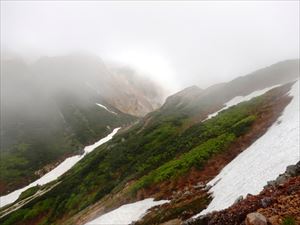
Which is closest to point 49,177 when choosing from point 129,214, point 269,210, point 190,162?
point 190,162

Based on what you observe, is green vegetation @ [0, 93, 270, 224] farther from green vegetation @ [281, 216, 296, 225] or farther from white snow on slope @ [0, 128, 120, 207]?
white snow on slope @ [0, 128, 120, 207]

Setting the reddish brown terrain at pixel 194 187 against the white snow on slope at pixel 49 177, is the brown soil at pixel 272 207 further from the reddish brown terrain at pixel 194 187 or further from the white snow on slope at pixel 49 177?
the white snow on slope at pixel 49 177

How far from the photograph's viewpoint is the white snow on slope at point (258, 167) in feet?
97.0

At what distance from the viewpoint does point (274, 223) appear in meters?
15.4

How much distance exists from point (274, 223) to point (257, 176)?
16.8 m

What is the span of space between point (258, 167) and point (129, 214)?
15253 millimetres

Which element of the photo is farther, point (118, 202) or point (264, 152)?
point (118, 202)

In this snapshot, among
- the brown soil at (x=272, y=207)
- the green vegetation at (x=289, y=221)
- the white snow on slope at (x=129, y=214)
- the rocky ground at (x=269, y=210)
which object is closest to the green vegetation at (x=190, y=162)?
the white snow on slope at (x=129, y=214)

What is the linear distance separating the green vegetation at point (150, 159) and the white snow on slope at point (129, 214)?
630cm

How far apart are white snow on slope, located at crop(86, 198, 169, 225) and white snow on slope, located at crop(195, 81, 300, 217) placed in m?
8.77

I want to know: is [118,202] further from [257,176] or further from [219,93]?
[219,93]

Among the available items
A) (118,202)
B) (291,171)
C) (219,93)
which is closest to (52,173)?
(219,93)

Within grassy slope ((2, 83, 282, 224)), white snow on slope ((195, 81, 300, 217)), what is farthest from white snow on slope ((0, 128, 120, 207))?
white snow on slope ((195, 81, 300, 217))

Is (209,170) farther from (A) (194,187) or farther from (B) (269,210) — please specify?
(B) (269,210)
